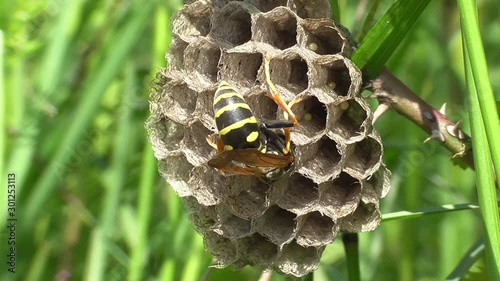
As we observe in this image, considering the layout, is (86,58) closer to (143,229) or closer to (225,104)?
(143,229)

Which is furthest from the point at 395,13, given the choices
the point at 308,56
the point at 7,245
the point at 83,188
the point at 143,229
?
the point at 83,188

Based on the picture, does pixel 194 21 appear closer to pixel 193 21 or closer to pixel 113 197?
pixel 193 21

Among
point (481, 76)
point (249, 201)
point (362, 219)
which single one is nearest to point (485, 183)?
point (481, 76)

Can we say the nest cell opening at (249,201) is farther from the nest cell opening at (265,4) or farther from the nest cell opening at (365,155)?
the nest cell opening at (265,4)

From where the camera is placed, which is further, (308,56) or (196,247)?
(196,247)

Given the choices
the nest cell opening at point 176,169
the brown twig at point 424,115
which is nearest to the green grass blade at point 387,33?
the brown twig at point 424,115

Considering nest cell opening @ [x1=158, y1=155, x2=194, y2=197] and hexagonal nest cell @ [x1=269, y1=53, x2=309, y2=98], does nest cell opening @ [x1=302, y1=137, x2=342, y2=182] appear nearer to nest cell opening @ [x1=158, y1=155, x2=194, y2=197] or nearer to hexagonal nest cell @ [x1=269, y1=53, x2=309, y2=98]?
hexagonal nest cell @ [x1=269, y1=53, x2=309, y2=98]
